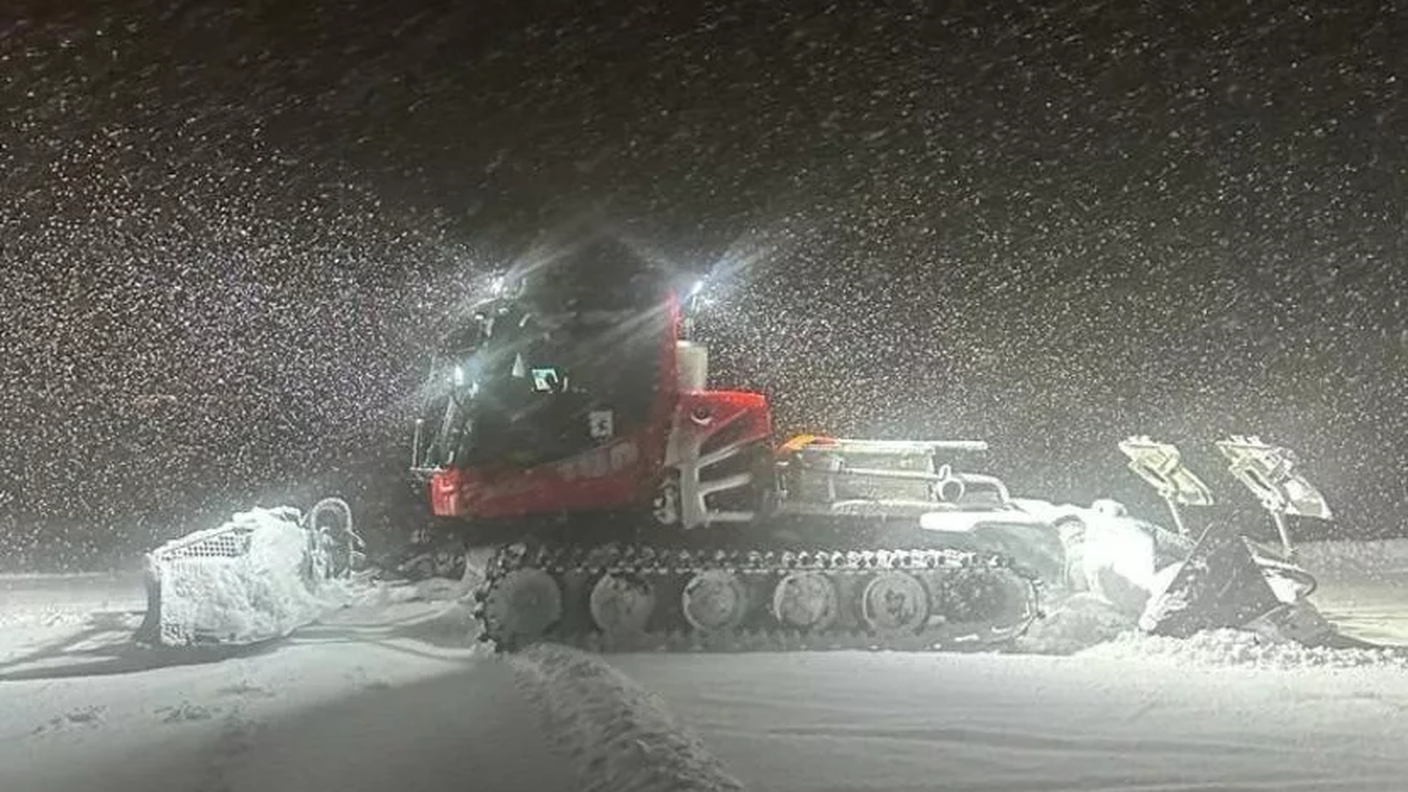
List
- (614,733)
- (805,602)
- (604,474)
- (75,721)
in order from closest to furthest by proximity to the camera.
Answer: (614,733), (75,721), (805,602), (604,474)

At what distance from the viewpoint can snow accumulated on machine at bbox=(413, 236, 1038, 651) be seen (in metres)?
8.16

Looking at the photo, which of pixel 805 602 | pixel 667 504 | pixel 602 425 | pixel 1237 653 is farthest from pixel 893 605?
pixel 602 425

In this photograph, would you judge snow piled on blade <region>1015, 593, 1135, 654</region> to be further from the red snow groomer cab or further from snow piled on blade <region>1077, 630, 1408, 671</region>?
the red snow groomer cab

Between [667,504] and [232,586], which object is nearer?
[667,504]

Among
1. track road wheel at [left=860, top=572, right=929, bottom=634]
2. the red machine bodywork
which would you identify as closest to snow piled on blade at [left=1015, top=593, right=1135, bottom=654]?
track road wheel at [left=860, top=572, right=929, bottom=634]

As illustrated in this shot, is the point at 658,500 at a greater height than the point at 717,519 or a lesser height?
greater

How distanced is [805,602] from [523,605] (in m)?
1.69

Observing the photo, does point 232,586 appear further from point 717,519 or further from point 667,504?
point 717,519

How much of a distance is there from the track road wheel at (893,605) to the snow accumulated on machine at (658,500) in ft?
0.04

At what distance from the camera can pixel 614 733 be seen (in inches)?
213

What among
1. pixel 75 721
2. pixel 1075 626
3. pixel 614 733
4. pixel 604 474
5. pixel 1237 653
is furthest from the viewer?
pixel 604 474

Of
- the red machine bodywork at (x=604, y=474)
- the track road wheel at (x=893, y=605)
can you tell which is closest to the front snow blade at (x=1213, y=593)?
the track road wheel at (x=893, y=605)

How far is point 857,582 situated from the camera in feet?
26.9

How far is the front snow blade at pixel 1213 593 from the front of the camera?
8219 mm
